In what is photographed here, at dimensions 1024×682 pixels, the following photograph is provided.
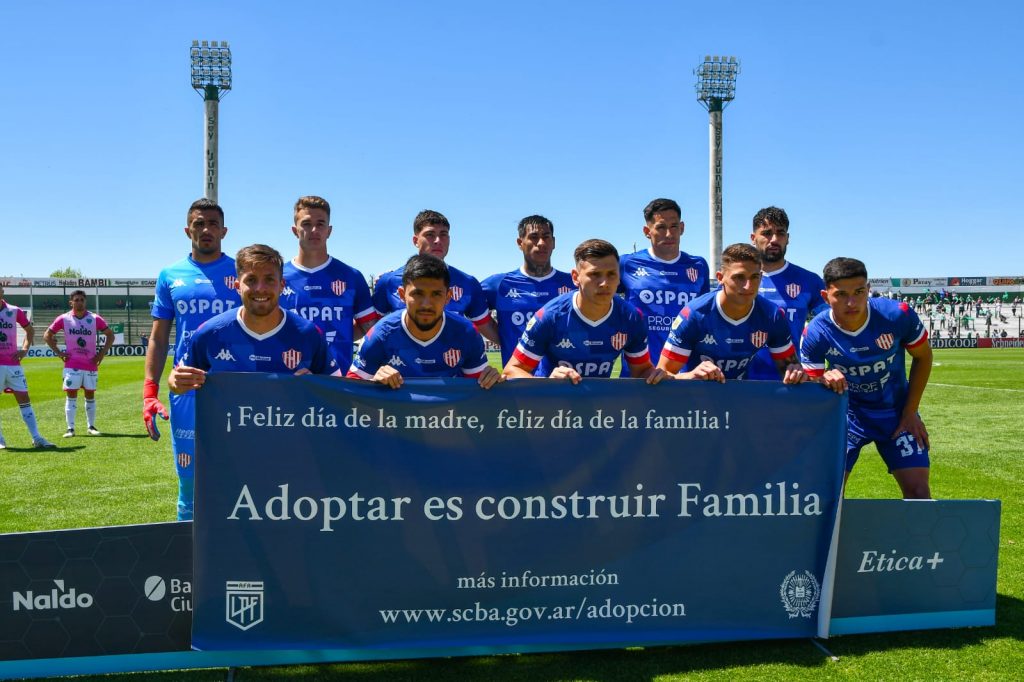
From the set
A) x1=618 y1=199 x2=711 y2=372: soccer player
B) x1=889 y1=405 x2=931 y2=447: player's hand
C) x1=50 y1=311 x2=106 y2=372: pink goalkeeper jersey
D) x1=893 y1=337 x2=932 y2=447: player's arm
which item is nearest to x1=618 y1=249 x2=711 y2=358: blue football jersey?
x1=618 y1=199 x2=711 y2=372: soccer player

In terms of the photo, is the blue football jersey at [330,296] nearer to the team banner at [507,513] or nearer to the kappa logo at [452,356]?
the kappa logo at [452,356]

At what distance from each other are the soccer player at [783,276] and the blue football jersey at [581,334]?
1.96 meters

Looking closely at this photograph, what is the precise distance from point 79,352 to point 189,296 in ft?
30.6

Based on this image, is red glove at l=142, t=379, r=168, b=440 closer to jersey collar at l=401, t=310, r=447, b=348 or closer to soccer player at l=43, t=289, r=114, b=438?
jersey collar at l=401, t=310, r=447, b=348

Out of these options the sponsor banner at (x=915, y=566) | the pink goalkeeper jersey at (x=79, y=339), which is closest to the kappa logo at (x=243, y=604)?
the sponsor banner at (x=915, y=566)

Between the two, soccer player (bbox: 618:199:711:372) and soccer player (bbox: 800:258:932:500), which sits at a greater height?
soccer player (bbox: 618:199:711:372)

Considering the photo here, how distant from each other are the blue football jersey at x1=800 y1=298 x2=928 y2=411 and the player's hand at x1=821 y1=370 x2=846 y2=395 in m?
0.79

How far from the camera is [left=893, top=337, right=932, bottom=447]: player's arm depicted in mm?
4915

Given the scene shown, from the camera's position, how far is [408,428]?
3711 mm

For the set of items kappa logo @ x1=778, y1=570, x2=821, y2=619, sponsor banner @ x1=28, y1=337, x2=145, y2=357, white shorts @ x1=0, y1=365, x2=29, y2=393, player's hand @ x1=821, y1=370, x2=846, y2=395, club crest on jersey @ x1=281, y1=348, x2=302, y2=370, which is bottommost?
sponsor banner @ x1=28, y1=337, x2=145, y2=357

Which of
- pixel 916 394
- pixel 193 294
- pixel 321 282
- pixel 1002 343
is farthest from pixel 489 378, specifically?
pixel 1002 343

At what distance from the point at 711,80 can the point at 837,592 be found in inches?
2264

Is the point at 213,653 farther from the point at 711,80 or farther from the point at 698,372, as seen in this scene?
the point at 711,80

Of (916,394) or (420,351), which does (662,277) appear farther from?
(420,351)
